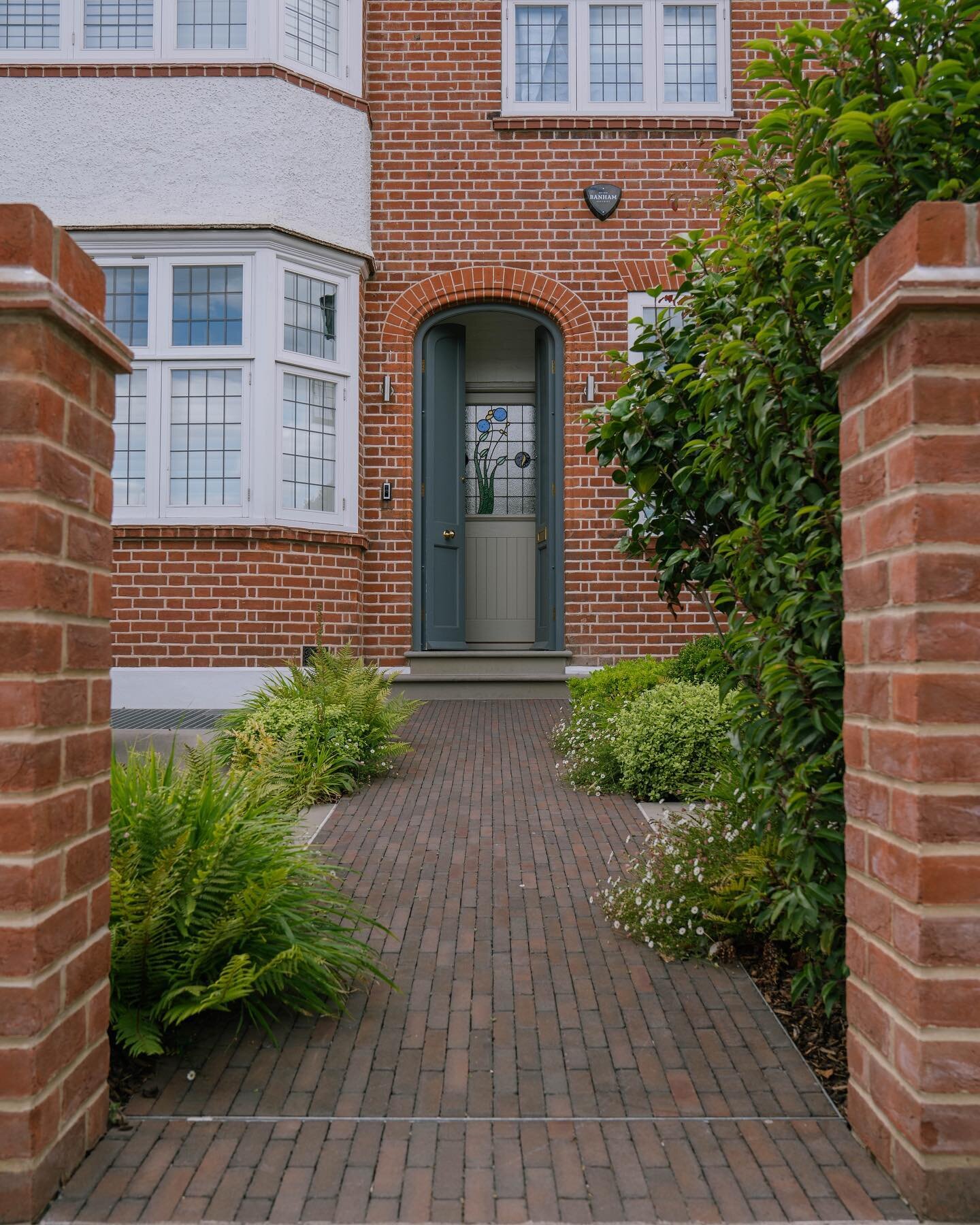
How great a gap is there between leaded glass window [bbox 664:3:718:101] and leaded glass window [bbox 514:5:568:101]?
104 cm

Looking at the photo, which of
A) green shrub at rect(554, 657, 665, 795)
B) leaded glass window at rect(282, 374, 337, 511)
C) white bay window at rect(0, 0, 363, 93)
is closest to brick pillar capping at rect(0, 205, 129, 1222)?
green shrub at rect(554, 657, 665, 795)

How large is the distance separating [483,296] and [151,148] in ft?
10.8

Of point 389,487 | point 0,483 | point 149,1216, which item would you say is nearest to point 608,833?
point 149,1216

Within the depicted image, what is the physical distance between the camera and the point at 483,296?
9.87 metres

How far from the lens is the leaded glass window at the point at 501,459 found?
11.0 m

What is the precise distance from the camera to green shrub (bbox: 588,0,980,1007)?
7.24 feet

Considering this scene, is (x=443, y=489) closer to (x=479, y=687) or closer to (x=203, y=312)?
(x=479, y=687)

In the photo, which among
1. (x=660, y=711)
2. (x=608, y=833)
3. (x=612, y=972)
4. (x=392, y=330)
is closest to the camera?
(x=612, y=972)

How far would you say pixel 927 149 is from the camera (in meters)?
2.23

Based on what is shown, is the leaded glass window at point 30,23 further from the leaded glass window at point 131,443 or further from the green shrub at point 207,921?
the green shrub at point 207,921

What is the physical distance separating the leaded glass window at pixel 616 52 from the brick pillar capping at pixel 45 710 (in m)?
9.27

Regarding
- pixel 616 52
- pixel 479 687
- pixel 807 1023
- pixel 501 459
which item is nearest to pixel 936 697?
pixel 807 1023

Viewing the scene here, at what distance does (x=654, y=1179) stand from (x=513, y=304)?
8.95 meters

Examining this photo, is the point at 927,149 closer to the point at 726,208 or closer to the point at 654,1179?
the point at 726,208
